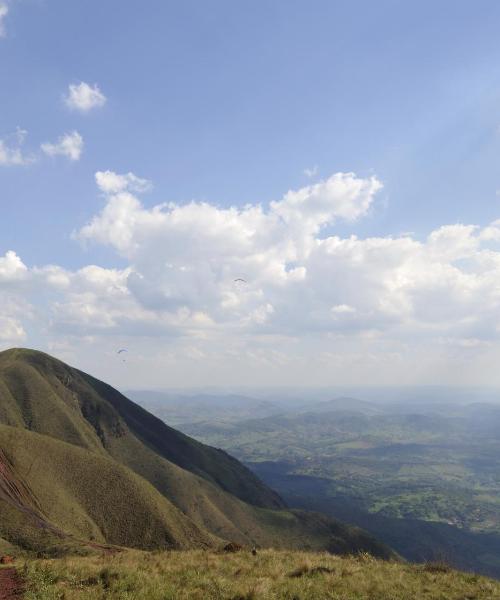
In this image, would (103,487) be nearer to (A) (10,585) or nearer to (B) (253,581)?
(A) (10,585)

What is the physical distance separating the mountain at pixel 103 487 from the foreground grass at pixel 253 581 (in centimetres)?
3304

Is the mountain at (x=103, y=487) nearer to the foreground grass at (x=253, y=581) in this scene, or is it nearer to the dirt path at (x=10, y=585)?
the dirt path at (x=10, y=585)

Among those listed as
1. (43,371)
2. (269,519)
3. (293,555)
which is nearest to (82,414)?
(43,371)

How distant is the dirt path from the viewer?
1911 centimetres

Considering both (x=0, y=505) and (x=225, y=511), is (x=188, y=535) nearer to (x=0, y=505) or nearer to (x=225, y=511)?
(x=0, y=505)

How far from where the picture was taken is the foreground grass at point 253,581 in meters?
18.7

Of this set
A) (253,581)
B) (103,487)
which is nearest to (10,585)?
(253,581)

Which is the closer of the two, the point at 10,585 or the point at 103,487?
the point at 10,585

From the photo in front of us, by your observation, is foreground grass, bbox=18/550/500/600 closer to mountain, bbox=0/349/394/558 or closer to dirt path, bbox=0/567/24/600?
dirt path, bbox=0/567/24/600

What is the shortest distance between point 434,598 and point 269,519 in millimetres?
142939

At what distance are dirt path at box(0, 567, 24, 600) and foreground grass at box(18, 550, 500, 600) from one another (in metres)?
0.48

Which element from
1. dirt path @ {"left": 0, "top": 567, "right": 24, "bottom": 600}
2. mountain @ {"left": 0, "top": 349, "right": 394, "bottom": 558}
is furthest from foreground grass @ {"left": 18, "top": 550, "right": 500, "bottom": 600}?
mountain @ {"left": 0, "top": 349, "right": 394, "bottom": 558}

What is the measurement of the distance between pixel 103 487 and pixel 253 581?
89781 millimetres

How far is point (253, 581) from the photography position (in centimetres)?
2070
